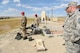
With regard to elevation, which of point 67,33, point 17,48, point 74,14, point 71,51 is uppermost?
point 74,14

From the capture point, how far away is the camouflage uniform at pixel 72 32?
3.61 metres

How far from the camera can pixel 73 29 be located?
3.69m

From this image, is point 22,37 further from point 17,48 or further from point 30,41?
point 17,48

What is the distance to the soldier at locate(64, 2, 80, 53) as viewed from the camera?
3617 millimetres

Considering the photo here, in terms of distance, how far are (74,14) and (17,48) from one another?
8.02 meters

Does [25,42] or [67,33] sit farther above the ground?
[67,33]

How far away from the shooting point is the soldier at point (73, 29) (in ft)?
11.9

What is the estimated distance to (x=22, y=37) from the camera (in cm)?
1345

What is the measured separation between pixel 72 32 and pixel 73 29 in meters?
0.05

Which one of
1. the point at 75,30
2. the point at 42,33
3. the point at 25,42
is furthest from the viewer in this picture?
the point at 42,33

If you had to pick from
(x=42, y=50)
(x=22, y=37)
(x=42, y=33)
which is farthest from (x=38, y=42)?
(x=42, y=33)

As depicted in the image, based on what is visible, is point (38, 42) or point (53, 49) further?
point (38, 42)

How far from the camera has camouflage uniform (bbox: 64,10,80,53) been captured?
142 inches

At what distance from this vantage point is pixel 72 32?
370 centimetres
